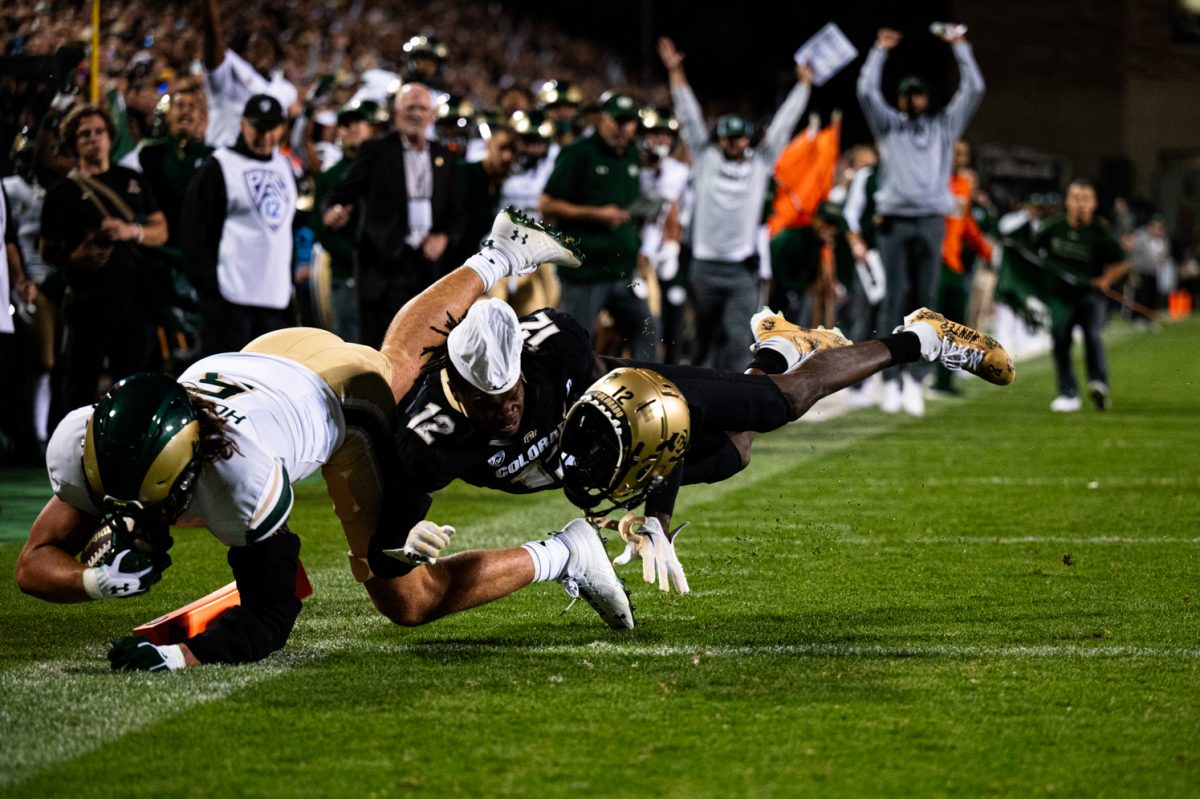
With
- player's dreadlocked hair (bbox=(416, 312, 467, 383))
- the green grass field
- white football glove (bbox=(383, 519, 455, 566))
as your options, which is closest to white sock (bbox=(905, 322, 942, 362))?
the green grass field

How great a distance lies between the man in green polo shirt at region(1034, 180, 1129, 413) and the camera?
13152 mm

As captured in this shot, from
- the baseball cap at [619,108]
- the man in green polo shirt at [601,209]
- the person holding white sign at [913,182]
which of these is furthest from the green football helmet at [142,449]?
the person holding white sign at [913,182]

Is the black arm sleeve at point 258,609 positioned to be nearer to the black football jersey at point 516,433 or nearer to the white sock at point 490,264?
the black football jersey at point 516,433

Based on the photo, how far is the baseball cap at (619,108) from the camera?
1007 centimetres

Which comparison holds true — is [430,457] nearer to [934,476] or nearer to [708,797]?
[708,797]

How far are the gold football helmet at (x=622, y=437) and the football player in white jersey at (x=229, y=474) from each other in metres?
0.44

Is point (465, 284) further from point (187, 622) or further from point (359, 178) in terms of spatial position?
point (359, 178)

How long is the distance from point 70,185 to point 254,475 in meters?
4.74

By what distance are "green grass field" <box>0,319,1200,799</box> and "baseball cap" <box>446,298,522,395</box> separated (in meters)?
0.79

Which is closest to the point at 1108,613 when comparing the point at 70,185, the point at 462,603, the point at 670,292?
the point at 462,603

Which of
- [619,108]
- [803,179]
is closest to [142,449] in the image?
[619,108]

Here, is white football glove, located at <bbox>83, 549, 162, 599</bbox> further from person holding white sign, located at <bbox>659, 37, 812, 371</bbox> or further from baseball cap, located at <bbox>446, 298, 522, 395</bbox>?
person holding white sign, located at <bbox>659, 37, 812, 371</bbox>

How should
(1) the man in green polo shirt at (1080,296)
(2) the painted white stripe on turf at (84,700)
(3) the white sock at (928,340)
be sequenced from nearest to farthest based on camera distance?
(2) the painted white stripe on turf at (84,700) < (3) the white sock at (928,340) < (1) the man in green polo shirt at (1080,296)

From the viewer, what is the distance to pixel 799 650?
4906 mm
